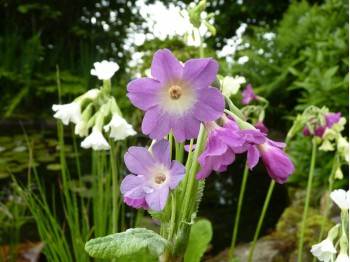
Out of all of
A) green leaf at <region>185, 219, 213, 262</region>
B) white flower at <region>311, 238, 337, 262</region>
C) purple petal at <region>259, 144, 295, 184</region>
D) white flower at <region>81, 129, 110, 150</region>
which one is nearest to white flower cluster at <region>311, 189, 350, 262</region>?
white flower at <region>311, 238, 337, 262</region>

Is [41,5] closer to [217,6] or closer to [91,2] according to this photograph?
[91,2]

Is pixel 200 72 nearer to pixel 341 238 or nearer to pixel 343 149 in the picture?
pixel 341 238

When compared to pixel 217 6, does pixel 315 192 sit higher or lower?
lower

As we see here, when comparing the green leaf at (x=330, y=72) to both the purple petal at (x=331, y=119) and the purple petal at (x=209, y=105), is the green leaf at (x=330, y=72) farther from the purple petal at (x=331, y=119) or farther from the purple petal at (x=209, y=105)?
the purple petal at (x=209, y=105)

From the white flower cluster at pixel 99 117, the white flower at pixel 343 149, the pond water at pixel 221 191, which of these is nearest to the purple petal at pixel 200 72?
the white flower cluster at pixel 99 117

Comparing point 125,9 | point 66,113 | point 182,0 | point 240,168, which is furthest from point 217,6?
point 66,113

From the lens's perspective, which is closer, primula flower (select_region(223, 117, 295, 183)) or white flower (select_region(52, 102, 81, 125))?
primula flower (select_region(223, 117, 295, 183))

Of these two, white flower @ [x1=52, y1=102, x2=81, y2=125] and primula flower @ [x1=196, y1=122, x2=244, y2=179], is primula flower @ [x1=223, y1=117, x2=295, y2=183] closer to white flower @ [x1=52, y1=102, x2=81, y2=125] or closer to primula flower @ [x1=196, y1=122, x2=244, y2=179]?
primula flower @ [x1=196, y1=122, x2=244, y2=179]

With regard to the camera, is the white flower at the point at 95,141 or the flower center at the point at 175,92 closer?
the flower center at the point at 175,92
